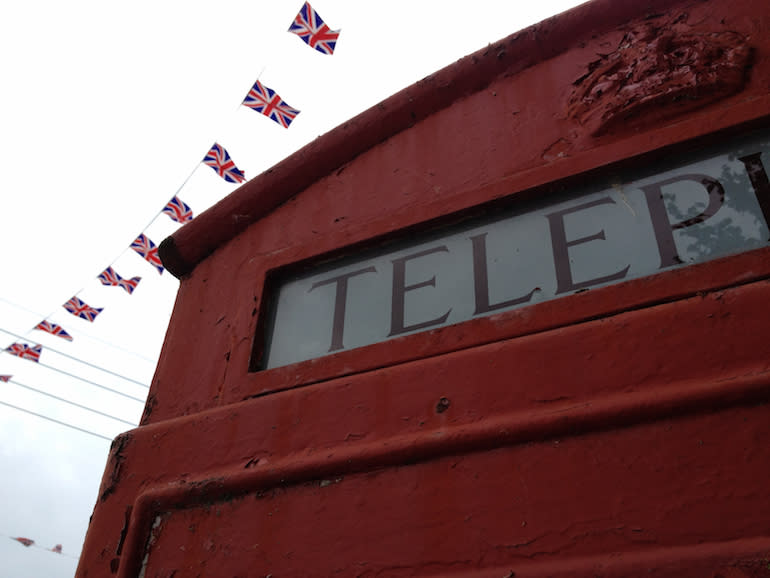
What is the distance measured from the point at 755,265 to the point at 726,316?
155 millimetres

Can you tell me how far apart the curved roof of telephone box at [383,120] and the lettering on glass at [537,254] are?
1.75 ft

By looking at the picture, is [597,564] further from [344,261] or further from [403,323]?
[344,261]

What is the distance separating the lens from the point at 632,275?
5.56 feet

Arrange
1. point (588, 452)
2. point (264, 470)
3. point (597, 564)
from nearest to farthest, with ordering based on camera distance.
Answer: point (597, 564), point (588, 452), point (264, 470)

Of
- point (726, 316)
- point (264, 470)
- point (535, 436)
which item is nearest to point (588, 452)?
point (535, 436)

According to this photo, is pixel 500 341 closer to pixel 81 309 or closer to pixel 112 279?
pixel 112 279

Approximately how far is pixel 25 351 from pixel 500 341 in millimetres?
7610

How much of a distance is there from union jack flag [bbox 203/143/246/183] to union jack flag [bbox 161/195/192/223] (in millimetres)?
568

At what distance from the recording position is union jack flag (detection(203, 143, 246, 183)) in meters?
5.26

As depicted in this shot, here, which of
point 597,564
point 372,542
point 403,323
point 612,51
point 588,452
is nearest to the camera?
point 597,564

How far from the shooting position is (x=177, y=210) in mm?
5656

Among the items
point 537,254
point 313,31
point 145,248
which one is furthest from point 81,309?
point 537,254

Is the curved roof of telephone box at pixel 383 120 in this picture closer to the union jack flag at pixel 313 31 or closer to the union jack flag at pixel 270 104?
the union jack flag at pixel 313 31

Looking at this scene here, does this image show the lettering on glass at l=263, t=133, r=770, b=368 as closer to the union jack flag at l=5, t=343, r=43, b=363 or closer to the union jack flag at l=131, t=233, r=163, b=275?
the union jack flag at l=131, t=233, r=163, b=275
